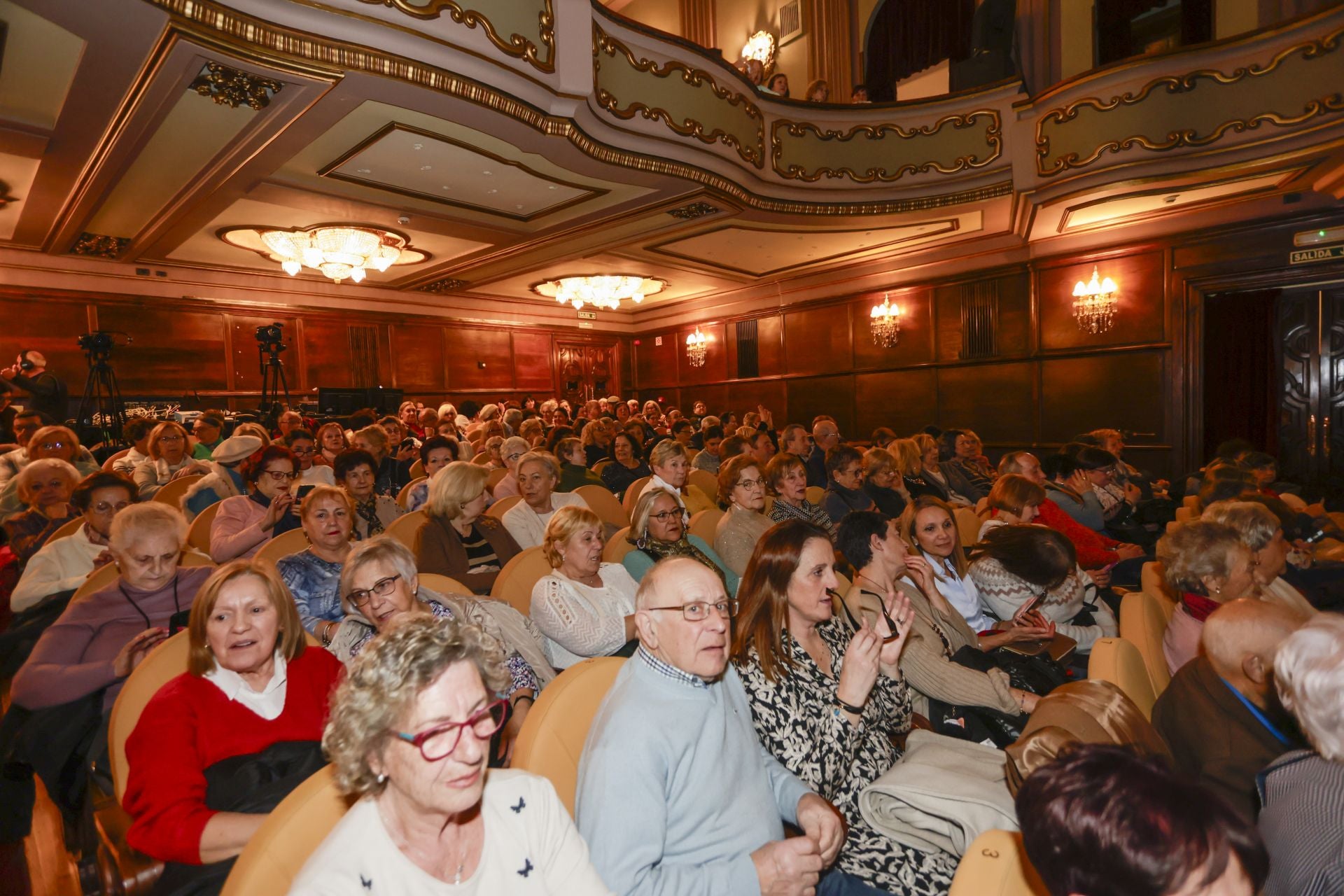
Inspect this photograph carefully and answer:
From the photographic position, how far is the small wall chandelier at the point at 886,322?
32.9ft

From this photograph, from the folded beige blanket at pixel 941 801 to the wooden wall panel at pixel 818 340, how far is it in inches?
380

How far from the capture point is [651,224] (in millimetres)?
7566

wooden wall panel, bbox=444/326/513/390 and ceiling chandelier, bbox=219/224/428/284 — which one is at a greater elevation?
ceiling chandelier, bbox=219/224/428/284

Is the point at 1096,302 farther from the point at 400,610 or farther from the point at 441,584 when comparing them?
the point at 400,610

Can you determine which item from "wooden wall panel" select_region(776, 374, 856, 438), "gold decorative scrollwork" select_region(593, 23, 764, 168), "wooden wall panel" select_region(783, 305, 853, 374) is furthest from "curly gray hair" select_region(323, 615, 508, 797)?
"wooden wall panel" select_region(783, 305, 853, 374)

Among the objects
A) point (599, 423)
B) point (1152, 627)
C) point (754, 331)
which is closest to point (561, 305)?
point (754, 331)

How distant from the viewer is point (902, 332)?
10.2m

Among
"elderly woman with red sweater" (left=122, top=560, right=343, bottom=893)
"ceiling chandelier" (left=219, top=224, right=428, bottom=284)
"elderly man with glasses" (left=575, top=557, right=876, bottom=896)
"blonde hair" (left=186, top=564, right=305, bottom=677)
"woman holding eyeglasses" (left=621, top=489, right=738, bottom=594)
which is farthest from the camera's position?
"ceiling chandelier" (left=219, top=224, right=428, bottom=284)

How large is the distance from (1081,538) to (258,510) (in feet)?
14.3

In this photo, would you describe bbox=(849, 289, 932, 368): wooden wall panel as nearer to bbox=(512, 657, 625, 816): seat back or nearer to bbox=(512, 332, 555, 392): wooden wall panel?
bbox=(512, 332, 555, 392): wooden wall panel

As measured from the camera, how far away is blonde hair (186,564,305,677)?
160 cm

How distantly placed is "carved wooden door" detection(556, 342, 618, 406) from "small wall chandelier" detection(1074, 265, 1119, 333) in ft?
28.2

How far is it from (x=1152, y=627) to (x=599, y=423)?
4840mm

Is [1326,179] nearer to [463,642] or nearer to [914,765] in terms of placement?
[914,765]
